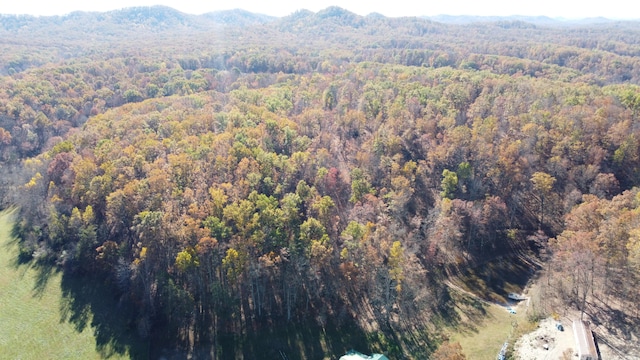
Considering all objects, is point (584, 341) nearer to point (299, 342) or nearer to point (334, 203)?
point (299, 342)

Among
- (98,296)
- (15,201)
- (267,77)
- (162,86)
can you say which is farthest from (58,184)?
(267,77)

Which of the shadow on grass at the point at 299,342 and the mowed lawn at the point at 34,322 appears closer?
the shadow on grass at the point at 299,342

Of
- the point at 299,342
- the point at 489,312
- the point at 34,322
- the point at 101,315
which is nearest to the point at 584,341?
the point at 489,312

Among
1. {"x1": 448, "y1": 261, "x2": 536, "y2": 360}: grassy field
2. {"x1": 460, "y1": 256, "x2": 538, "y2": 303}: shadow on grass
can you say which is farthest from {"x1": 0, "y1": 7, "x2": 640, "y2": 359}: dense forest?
{"x1": 448, "y1": 261, "x2": 536, "y2": 360}: grassy field

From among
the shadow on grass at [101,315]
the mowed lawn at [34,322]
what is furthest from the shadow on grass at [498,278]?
the mowed lawn at [34,322]

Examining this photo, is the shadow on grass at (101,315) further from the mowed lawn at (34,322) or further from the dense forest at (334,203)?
the dense forest at (334,203)
